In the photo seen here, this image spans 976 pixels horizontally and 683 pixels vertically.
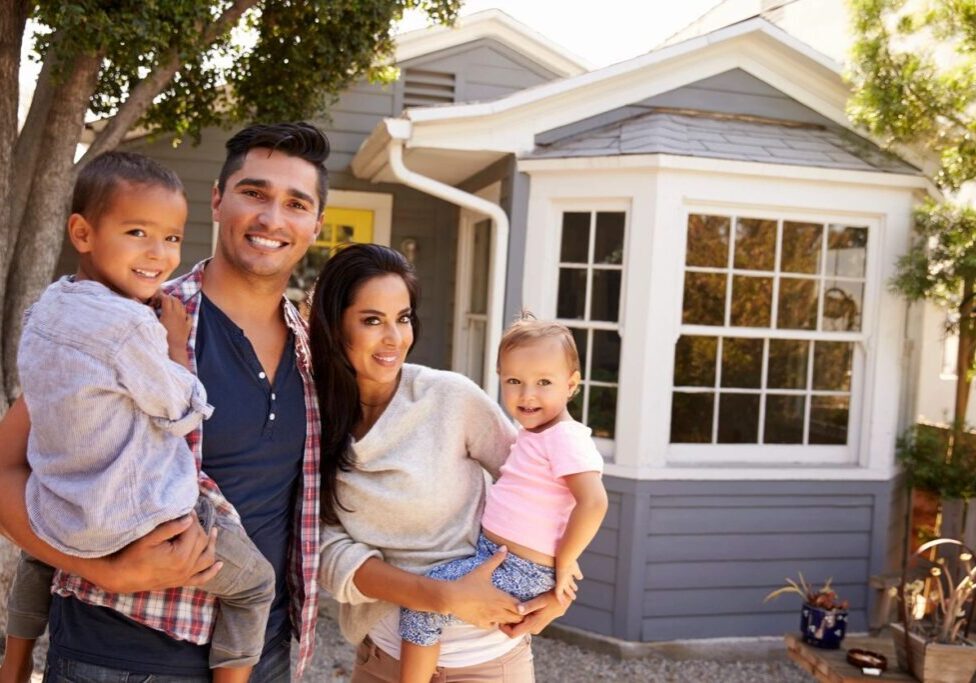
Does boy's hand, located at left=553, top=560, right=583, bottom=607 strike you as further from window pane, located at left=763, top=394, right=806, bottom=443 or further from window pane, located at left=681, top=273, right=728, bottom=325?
window pane, located at left=763, top=394, right=806, bottom=443

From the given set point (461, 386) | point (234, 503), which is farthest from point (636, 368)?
point (234, 503)

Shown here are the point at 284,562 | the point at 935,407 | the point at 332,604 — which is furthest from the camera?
the point at 935,407

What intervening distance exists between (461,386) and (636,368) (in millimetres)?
3231

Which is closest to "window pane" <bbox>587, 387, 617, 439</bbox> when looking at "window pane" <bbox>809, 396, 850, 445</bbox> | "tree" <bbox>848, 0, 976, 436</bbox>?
"window pane" <bbox>809, 396, 850, 445</bbox>

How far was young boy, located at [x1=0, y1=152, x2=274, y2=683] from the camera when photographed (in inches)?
57.6

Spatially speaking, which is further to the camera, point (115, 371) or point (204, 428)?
point (204, 428)

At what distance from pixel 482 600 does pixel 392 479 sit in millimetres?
313

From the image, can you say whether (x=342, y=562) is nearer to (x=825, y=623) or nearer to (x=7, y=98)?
(x=825, y=623)

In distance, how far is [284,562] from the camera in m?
1.88

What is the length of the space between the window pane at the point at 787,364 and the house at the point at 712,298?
0.04 feet

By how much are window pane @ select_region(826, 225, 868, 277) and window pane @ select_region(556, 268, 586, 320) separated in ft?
4.96

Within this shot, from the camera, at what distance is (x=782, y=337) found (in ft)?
17.5

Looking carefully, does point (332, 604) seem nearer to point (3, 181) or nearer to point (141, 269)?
point (3, 181)

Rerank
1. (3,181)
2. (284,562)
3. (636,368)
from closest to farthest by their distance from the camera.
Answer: (284,562)
(3,181)
(636,368)
